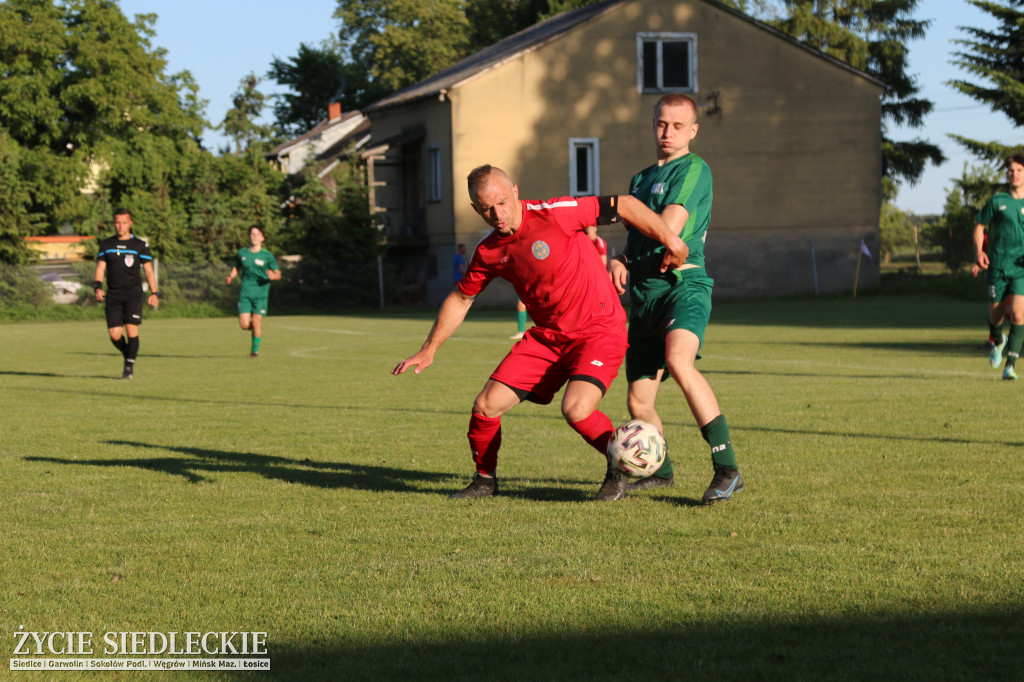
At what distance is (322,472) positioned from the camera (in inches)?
314

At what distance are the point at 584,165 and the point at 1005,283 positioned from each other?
2849cm

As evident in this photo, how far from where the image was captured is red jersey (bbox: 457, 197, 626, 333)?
20.8 feet

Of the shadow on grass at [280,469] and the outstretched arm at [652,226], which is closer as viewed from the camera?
the outstretched arm at [652,226]

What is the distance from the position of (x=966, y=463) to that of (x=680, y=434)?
250 cm

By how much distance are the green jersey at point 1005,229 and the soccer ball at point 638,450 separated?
8.36 m

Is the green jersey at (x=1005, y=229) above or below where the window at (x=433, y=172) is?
below

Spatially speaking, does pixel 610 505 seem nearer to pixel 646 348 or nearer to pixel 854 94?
pixel 646 348

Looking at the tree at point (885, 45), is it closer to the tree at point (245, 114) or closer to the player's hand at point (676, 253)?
the tree at point (245, 114)

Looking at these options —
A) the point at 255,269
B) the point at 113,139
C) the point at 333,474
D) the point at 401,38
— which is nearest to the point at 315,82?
the point at 401,38

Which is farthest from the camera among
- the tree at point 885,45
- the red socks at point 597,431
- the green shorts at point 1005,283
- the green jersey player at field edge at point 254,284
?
the tree at point 885,45

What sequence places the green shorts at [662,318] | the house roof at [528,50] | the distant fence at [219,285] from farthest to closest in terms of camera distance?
the house roof at [528,50], the distant fence at [219,285], the green shorts at [662,318]

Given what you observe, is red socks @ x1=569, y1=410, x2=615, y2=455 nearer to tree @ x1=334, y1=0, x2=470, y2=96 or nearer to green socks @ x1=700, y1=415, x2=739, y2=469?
green socks @ x1=700, y1=415, x2=739, y2=469

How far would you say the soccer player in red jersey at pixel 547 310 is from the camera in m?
6.25

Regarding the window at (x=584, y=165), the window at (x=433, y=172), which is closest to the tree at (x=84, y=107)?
the window at (x=433, y=172)
